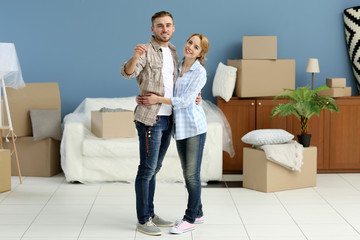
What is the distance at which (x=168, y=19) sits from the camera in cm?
324

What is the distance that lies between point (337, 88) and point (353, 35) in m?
0.64

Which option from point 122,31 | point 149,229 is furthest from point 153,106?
point 122,31

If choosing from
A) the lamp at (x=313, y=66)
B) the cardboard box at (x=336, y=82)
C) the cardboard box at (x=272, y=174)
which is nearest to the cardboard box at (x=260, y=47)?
the lamp at (x=313, y=66)

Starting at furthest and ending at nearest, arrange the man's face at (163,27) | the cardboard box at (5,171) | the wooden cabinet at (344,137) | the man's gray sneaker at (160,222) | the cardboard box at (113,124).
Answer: the wooden cabinet at (344,137)
the cardboard box at (113,124)
the cardboard box at (5,171)
the man's gray sneaker at (160,222)
the man's face at (163,27)

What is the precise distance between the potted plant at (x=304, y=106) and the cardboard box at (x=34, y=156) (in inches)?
81.3

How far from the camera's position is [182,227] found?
3.47 meters

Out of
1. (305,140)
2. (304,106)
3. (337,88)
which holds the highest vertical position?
(337,88)

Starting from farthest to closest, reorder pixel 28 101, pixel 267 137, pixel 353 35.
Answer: pixel 353 35, pixel 28 101, pixel 267 137

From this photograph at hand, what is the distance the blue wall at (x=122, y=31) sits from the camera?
18.0 feet

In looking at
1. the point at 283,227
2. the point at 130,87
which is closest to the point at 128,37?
the point at 130,87

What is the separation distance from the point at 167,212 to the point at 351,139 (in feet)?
7.24

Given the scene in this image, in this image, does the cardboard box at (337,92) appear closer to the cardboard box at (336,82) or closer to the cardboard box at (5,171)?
the cardboard box at (336,82)

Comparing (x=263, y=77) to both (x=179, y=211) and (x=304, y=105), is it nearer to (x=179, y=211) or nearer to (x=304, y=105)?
(x=304, y=105)

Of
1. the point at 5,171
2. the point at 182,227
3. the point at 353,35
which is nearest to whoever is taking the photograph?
the point at 182,227
